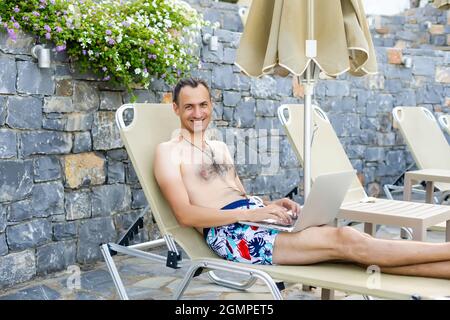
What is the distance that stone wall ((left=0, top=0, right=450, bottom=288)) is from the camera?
399 centimetres

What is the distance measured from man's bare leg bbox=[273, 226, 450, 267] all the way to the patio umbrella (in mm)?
563

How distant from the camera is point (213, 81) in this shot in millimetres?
5586

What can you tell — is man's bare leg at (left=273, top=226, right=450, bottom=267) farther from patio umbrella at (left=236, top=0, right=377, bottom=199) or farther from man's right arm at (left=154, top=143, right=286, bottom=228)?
patio umbrella at (left=236, top=0, right=377, bottom=199)

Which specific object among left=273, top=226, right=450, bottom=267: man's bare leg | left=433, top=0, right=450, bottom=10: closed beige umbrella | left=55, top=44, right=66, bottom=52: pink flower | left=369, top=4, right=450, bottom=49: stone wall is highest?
left=369, top=4, right=450, bottom=49: stone wall

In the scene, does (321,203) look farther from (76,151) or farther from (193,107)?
(76,151)

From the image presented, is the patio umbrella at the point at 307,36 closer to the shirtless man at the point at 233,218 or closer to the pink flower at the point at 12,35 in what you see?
the shirtless man at the point at 233,218

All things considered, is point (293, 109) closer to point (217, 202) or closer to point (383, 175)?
point (217, 202)

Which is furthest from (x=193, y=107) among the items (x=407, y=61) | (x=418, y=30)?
(x=418, y=30)

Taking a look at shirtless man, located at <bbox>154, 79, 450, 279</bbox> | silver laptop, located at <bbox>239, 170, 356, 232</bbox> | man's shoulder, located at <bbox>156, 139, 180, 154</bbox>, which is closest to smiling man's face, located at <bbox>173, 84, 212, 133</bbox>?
shirtless man, located at <bbox>154, 79, 450, 279</bbox>

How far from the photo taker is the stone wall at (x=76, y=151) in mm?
3994

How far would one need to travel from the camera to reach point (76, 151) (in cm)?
443

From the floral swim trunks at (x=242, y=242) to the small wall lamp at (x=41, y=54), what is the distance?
5.47 feet

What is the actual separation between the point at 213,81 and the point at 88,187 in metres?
1.63
